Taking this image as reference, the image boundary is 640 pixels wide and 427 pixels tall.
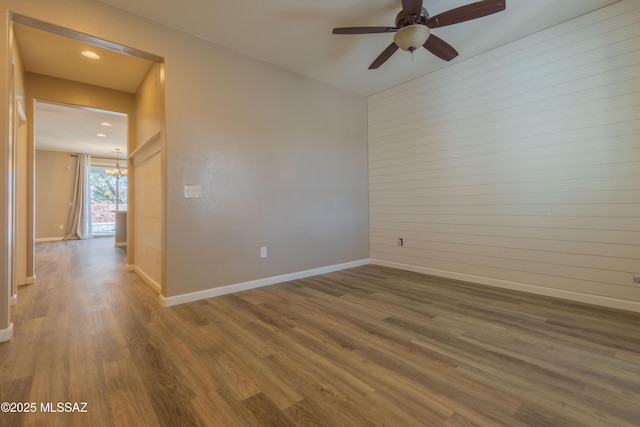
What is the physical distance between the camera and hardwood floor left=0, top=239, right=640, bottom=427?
131 cm

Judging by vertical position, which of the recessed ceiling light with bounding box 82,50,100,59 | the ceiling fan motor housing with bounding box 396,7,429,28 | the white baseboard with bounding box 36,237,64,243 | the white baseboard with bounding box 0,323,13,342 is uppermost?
the recessed ceiling light with bounding box 82,50,100,59

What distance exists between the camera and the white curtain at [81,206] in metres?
8.98

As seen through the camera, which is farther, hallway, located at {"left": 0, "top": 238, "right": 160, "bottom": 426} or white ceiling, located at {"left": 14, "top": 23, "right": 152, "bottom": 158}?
white ceiling, located at {"left": 14, "top": 23, "right": 152, "bottom": 158}

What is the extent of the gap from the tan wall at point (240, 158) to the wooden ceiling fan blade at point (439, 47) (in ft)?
5.82

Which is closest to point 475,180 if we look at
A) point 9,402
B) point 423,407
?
point 423,407

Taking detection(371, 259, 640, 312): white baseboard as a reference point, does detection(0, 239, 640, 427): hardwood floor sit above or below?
below

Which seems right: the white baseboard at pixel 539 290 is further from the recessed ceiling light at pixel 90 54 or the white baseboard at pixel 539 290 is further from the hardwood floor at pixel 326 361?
the recessed ceiling light at pixel 90 54

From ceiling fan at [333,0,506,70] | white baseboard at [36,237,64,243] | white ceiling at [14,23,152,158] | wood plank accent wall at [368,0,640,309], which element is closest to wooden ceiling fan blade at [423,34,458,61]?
ceiling fan at [333,0,506,70]

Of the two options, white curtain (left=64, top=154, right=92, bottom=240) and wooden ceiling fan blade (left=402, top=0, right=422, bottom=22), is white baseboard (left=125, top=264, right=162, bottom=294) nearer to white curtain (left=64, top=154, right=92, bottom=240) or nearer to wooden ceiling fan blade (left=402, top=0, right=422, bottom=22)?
wooden ceiling fan blade (left=402, top=0, right=422, bottom=22)

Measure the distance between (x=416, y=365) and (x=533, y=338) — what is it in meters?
1.05

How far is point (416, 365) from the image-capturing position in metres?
1.69

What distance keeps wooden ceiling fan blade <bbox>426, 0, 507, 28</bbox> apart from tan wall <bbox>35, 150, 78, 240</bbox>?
11359 mm

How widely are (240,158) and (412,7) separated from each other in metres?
2.25

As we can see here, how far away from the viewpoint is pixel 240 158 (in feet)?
10.7
